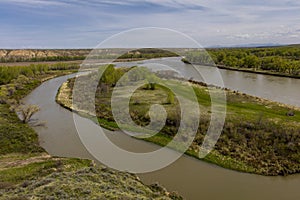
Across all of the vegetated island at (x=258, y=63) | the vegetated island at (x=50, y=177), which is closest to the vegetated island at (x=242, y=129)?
the vegetated island at (x=50, y=177)

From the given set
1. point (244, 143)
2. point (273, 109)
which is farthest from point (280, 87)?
point (244, 143)

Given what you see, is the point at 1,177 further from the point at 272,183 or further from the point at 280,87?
the point at 280,87

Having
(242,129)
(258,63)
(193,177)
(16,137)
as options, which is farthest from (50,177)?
(258,63)

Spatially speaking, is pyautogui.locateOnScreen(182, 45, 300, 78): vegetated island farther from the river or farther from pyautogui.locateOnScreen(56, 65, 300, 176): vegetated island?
the river

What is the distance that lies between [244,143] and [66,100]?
23911 millimetres

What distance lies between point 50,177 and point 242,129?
46.5 feet

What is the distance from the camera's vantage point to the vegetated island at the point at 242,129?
1697cm

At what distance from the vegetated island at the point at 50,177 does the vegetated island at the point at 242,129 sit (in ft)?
19.5

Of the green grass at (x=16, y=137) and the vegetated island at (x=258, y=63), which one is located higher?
the vegetated island at (x=258, y=63)

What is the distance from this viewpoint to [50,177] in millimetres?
13094

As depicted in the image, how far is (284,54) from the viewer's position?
8362cm

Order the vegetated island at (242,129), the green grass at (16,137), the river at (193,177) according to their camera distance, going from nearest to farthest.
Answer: the river at (193,177)
the vegetated island at (242,129)
the green grass at (16,137)

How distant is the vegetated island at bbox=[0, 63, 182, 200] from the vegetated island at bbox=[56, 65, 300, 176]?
5956mm

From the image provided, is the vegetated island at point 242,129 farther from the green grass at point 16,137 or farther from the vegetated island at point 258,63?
the vegetated island at point 258,63
